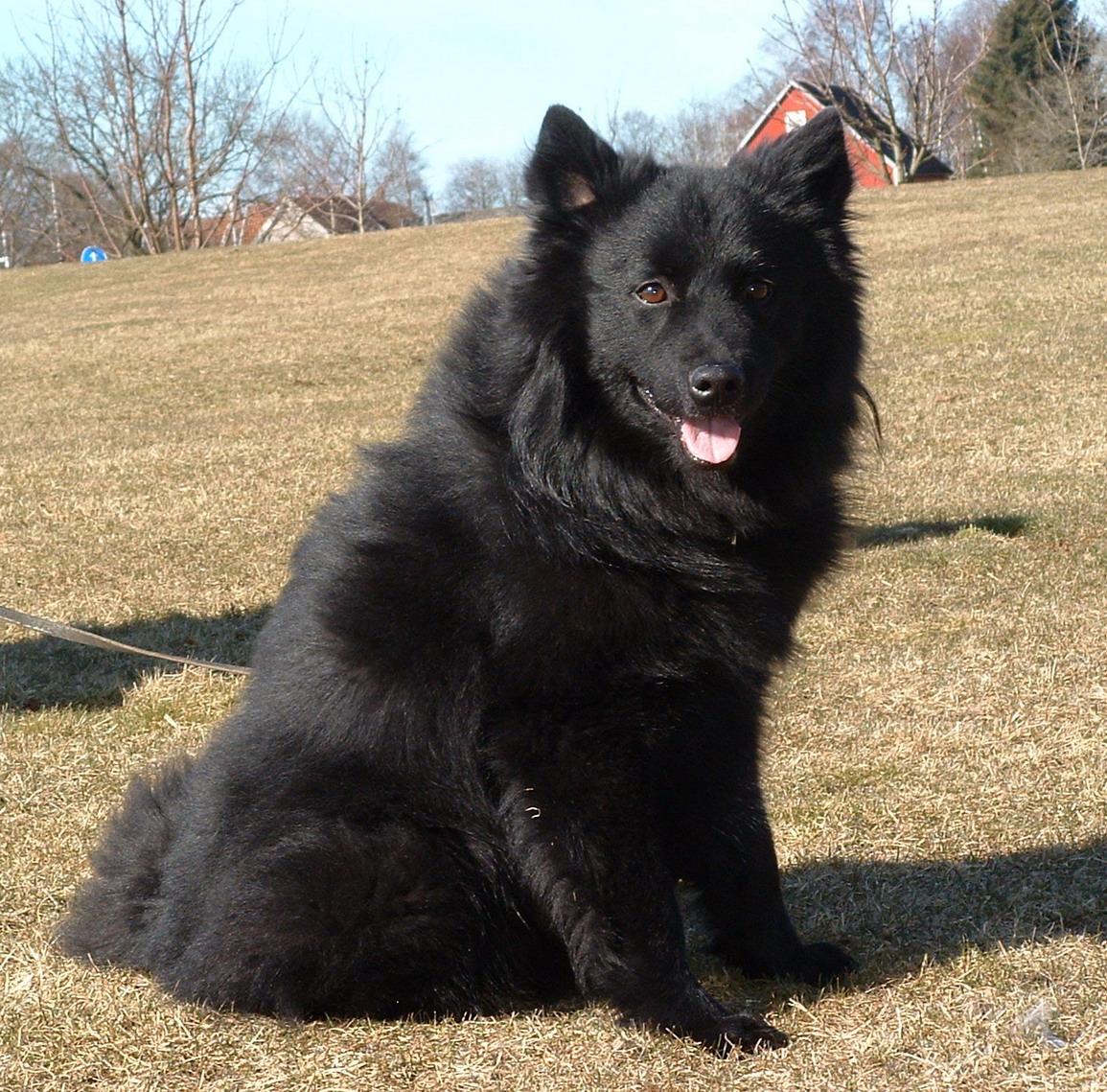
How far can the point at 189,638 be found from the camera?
6.38 meters

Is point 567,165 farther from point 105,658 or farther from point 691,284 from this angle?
point 105,658

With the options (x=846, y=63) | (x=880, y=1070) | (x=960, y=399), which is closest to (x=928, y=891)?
(x=880, y=1070)

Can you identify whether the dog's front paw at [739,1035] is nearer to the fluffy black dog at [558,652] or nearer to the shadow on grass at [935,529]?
the fluffy black dog at [558,652]

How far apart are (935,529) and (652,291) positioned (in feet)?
16.6

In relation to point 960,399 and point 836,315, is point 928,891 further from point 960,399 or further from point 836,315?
point 960,399

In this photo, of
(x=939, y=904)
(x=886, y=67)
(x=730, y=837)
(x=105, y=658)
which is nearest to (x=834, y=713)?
(x=939, y=904)

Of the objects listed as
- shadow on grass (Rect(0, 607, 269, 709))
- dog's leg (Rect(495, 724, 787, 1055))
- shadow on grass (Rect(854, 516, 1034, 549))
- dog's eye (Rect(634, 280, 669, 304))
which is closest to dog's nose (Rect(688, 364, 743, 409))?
dog's eye (Rect(634, 280, 669, 304))

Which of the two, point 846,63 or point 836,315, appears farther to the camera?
point 846,63

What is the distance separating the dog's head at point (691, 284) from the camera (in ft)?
9.49

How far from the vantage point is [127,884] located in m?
3.14

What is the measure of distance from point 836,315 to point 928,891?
1.68 meters

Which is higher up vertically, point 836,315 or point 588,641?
point 836,315

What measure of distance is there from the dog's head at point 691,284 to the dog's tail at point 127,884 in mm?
1530

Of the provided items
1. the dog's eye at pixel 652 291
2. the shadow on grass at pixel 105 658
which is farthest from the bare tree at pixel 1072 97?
the dog's eye at pixel 652 291
